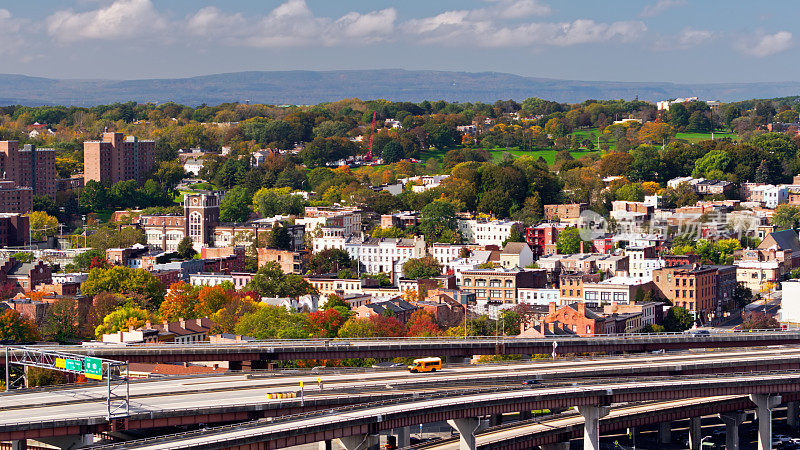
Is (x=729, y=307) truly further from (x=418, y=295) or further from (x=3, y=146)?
(x=3, y=146)

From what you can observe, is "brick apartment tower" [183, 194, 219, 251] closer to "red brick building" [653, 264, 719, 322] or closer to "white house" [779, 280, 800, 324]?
"red brick building" [653, 264, 719, 322]

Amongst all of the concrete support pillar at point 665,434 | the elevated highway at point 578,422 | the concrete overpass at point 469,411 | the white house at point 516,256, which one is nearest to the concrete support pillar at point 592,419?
the concrete overpass at point 469,411

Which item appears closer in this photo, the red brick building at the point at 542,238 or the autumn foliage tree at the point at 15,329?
the autumn foliage tree at the point at 15,329

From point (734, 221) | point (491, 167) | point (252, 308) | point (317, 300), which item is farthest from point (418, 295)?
point (491, 167)

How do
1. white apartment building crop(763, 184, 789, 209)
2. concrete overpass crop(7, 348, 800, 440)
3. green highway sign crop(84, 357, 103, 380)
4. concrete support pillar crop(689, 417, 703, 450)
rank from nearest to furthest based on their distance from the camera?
concrete overpass crop(7, 348, 800, 440)
green highway sign crop(84, 357, 103, 380)
concrete support pillar crop(689, 417, 703, 450)
white apartment building crop(763, 184, 789, 209)

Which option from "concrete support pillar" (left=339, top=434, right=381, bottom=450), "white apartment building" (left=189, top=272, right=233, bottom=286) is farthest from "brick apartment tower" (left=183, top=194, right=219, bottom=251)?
"concrete support pillar" (left=339, top=434, right=381, bottom=450)

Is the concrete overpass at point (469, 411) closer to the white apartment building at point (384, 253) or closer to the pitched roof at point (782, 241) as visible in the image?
the pitched roof at point (782, 241)

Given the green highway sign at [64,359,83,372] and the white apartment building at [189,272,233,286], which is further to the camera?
the white apartment building at [189,272,233,286]
